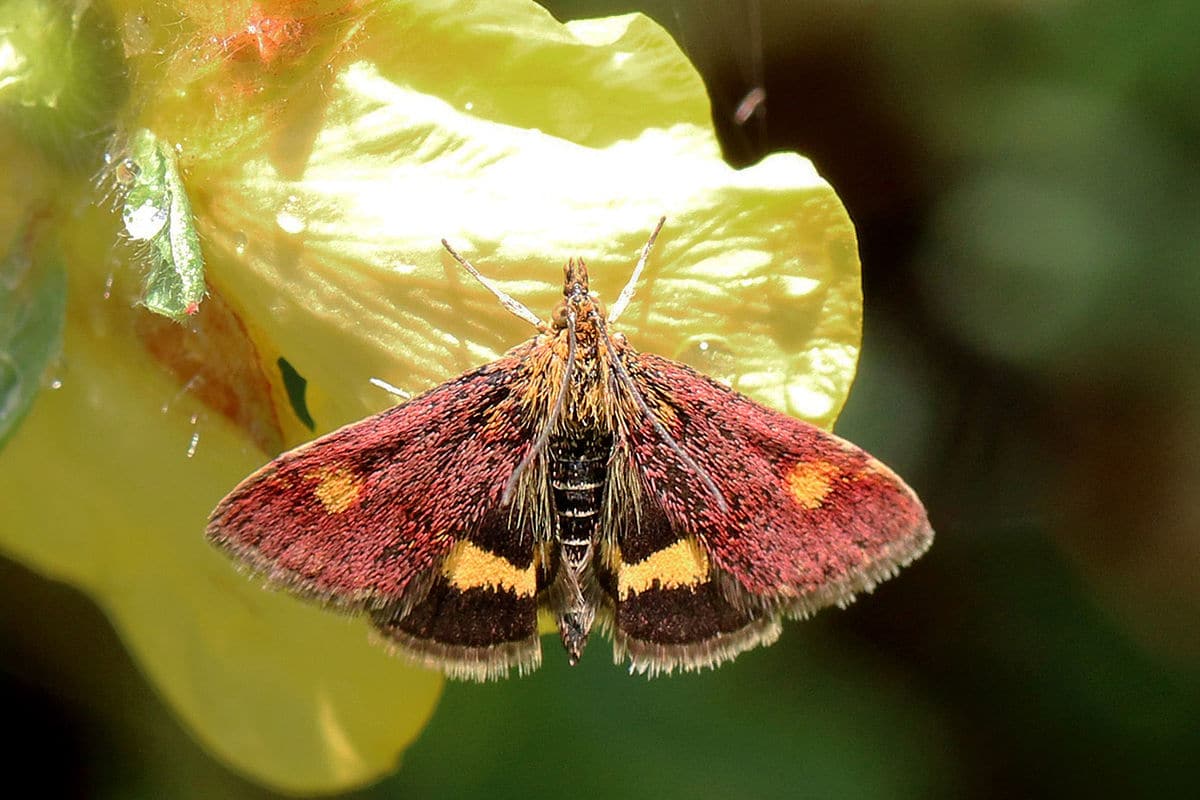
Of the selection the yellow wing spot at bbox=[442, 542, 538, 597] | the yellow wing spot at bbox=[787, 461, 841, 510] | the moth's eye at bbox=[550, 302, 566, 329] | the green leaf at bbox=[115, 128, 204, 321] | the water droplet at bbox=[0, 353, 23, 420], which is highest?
the green leaf at bbox=[115, 128, 204, 321]

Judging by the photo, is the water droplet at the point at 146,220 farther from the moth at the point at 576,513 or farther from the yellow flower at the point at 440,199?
the moth at the point at 576,513

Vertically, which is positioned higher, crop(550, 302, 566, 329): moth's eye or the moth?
crop(550, 302, 566, 329): moth's eye

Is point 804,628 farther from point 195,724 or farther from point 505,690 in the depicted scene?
point 195,724

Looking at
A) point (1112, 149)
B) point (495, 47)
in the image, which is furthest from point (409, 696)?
point (1112, 149)

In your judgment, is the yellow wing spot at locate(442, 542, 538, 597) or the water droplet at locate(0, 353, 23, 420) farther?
the yellow wing spot at locate(442, 542, 538, 597)

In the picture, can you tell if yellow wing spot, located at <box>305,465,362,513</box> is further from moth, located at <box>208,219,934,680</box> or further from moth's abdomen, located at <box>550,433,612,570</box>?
moth's abdomen, located at <box>550,433,612,570</box>

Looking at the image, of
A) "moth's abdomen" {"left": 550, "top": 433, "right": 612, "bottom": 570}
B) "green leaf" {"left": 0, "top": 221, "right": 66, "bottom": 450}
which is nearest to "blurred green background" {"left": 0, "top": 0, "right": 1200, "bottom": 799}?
"moth's abdomen" {"left": 550, "top": 433, "right": 612, "bottom": 570}

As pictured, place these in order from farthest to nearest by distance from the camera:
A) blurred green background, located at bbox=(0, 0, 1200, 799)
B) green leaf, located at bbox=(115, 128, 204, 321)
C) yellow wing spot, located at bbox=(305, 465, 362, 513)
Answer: blurred green background, located at bbox=(0, 0, 1200, 799) → yellow wing spot, located at bbox=(305, 465, 362, 513) → green leaf, located at bbox=(115, 128, 204, 321)
